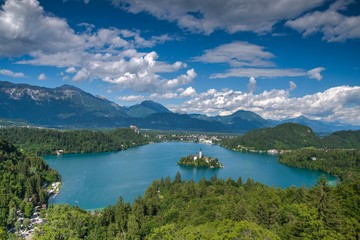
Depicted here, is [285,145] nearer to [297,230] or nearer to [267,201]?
[267,201]

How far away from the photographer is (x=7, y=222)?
120ft

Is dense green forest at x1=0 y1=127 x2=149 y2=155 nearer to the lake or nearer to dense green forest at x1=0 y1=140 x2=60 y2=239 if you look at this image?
the lake

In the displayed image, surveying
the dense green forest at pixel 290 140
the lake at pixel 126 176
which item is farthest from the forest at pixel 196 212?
the dense green forest at pixel 290 140

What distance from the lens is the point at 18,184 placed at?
162 feet

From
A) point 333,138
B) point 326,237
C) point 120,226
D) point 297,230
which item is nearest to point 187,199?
point 120,226

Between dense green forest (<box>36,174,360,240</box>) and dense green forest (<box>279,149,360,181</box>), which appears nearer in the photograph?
dense green forest (<box>36,174,360,240</box>)

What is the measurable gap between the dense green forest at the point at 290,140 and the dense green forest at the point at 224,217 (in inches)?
4583

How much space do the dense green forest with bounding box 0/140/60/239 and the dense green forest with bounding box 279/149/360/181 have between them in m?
73.8

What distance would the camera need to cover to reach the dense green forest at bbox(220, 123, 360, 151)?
157 m

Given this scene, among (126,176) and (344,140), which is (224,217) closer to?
(126,176)

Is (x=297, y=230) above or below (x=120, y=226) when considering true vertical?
above

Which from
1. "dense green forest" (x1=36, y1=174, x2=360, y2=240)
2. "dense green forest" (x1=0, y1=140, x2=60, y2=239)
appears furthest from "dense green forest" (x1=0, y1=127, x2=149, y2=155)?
"dense green forest" (x1=36, y1=174, x2=360, y2=240)

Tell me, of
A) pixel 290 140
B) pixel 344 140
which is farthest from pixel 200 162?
pixel 344 140

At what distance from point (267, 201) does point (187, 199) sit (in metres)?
→ 13.4
